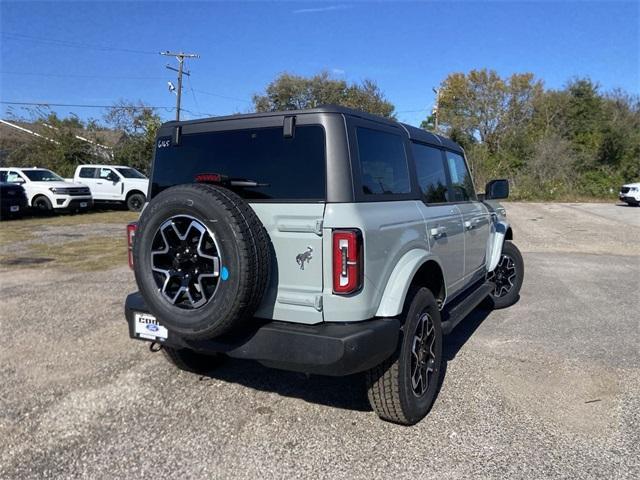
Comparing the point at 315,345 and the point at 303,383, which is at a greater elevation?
the point at 315,345

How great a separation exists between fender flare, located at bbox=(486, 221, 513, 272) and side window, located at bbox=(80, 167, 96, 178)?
60.6 feet

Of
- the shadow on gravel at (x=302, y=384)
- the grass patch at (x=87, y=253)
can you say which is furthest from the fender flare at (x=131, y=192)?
the shadow on gravel at (x=302, y=384)

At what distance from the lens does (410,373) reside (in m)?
3.01

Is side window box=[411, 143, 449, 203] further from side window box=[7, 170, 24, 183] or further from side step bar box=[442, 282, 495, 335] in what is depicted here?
side window box=[7, 170, 24, 183]

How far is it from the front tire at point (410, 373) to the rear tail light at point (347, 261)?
55 centimetres

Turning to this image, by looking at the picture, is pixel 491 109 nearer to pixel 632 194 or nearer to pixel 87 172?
pixel 632 194

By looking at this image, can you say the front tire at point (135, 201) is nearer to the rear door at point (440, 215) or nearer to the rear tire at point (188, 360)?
the rear tire at point (188, 360)

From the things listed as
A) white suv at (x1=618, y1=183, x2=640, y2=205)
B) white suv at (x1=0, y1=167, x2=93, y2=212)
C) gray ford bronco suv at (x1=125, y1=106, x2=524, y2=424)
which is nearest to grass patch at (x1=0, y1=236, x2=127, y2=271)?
gray ford bronco suv at (x1=125, y1=106, x2=524, y2=424)

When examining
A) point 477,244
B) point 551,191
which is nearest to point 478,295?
point 477,244

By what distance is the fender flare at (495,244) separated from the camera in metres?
5.40

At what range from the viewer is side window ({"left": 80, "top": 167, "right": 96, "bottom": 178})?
790 inches

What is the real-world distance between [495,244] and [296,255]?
3536 millimetres

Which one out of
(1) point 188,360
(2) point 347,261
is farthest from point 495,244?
(1) point 188,360

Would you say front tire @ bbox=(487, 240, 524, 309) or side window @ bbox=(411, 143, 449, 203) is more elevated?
side window @ bbox=(411, 143, 449, 203)
